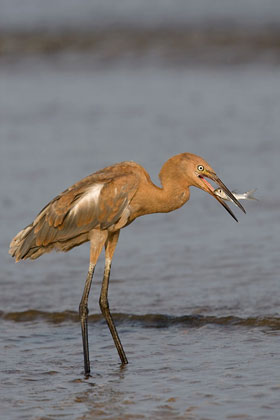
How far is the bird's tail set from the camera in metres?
7.34

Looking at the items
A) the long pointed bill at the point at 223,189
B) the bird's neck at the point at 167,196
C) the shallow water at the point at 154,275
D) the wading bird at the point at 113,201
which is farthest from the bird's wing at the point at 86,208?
the shallow water at the point at 154,275

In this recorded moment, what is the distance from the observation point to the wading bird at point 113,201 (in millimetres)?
7031

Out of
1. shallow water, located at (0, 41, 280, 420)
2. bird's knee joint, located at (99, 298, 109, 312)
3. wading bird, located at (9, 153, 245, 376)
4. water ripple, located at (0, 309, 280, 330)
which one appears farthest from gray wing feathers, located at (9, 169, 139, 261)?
water ripple, located at (0, 309, 280, 330)

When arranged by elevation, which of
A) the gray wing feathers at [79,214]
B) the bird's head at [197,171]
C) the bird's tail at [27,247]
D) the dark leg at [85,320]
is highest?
the bird's head at [197,171]

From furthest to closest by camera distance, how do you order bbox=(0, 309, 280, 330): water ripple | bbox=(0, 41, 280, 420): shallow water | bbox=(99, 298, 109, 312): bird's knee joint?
bbox=(0, 309, 280, 330): water ripple → bbox=(99, 298, 109, 312): bird's knee joint → bbox=(0, 41, 280, 420): shallow water

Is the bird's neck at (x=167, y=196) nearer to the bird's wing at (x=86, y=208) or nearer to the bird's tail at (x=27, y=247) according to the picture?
the bird's wing at (x=86, y=208)

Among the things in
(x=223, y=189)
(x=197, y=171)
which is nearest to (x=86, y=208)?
(x=197, y=171)

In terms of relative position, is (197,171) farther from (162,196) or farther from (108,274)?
(108,274)

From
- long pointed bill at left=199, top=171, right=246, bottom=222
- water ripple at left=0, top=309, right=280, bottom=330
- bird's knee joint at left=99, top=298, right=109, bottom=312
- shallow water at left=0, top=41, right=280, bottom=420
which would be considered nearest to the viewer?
shallow water at left=0, top=41, right=280, bottom=420

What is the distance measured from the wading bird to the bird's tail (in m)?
0.02

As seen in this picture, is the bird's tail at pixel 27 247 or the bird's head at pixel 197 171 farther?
the bird's tail at pixel 27 247

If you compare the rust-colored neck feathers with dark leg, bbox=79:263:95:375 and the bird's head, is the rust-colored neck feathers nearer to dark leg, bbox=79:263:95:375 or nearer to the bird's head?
the bird's head

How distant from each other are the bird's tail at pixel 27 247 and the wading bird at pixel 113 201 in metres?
0.02

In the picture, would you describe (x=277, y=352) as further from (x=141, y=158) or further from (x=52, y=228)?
(x=141, y=158)
